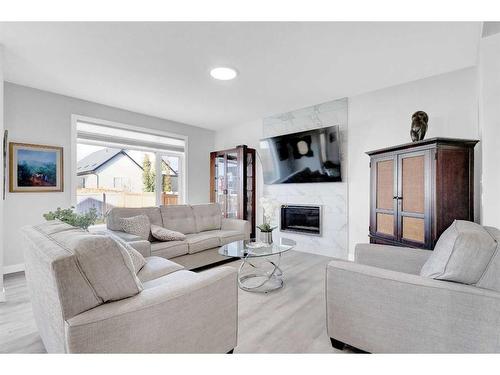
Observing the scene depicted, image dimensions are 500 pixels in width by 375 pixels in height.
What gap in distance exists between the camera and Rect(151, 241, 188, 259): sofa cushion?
2.86 meters

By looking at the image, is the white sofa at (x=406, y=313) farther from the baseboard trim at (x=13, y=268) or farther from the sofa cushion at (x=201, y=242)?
the baseboard trim at (x=13, y=268)

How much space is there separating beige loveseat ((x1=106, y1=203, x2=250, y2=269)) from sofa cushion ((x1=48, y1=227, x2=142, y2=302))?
1.49 metres

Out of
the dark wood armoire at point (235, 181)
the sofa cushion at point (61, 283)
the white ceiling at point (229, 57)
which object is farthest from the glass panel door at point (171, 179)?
the sofa cushion at point (61, 283)

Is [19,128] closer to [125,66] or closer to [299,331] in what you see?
[125,66]

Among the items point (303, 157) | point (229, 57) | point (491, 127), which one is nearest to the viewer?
point (491, 127)

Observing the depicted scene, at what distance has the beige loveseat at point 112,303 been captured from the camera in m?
1.00

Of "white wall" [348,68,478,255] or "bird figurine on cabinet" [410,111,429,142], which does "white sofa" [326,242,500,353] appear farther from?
"white wall" [348,68,478,255]

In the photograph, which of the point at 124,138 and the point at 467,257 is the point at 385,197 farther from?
the point at 124,138

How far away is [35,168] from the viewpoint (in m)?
3.38

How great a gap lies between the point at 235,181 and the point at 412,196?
3190mm

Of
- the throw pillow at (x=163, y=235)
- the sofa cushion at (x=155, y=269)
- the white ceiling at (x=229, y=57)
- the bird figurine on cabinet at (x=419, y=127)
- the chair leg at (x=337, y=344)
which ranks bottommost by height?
the chair leg at (x=337, y=344)

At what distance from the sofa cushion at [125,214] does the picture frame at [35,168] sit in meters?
1.12

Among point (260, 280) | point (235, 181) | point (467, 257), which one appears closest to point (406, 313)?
point (467, 257)
